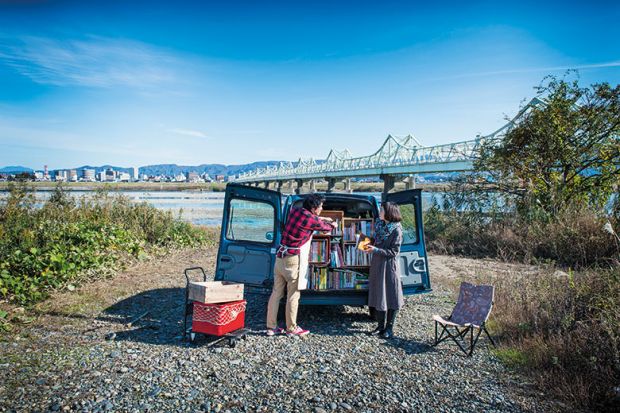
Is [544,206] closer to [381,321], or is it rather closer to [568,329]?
[568,329]

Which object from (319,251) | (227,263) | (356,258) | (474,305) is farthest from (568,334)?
(227,263)

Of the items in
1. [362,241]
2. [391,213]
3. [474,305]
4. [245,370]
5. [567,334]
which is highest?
[391,213]

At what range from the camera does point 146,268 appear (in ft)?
30.6

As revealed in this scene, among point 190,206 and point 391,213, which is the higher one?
point 391,213

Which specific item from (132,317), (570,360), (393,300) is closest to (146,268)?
(132,317)

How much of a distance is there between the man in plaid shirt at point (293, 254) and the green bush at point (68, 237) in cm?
382

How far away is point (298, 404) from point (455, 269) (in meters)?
7.17

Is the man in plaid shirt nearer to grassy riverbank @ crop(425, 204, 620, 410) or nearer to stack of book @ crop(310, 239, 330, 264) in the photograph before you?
stack of book @ crop(310, 239, 330, 264)

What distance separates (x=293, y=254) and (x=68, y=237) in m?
6.09

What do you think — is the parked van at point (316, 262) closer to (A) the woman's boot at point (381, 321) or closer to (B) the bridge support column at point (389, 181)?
(A) the woman's boot at point (381, 321)

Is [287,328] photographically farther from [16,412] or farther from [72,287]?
[72,287]

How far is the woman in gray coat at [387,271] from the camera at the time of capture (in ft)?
16.9

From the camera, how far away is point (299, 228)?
502cm

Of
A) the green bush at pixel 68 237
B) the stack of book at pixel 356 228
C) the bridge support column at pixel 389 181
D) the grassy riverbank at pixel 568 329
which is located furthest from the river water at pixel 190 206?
the bridge support column at pixel 389 181
